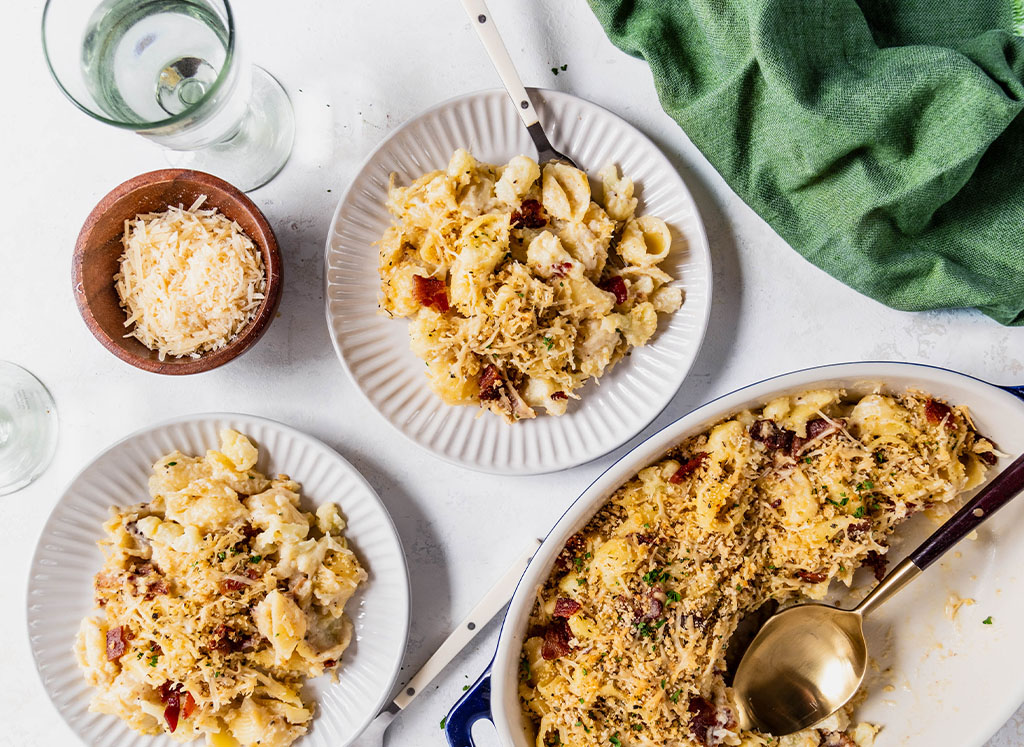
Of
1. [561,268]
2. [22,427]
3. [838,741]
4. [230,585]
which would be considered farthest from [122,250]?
[838,741]

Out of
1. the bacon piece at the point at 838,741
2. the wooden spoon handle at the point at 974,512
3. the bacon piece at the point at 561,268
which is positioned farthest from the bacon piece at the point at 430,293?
the bacon piece at the point at 838,741

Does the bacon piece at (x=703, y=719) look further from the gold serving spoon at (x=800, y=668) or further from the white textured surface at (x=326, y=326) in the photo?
the white textured surface at (x=326, y=326)

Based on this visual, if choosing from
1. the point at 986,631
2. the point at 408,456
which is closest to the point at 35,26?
the point at 408,456

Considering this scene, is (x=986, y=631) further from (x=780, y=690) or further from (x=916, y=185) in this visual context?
(x=916, y=185)

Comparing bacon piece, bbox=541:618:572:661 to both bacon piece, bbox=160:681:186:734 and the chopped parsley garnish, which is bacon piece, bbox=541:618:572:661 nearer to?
the chopped parsley garnish

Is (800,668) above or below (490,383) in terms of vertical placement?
below

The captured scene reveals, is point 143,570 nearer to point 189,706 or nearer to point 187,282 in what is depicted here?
point 189,706
